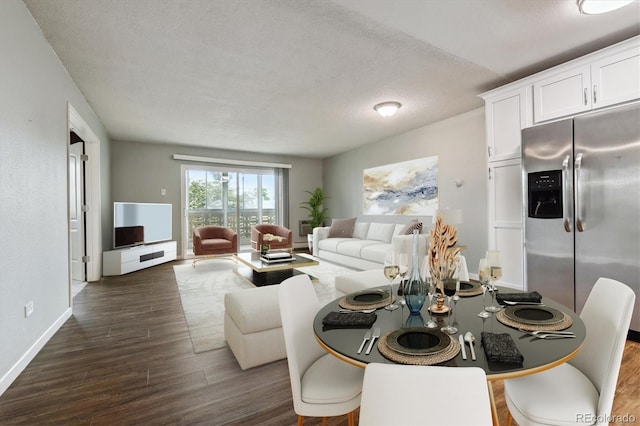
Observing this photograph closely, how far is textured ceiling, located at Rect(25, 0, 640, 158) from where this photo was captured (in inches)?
87.4

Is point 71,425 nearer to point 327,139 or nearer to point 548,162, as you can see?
point 548,162

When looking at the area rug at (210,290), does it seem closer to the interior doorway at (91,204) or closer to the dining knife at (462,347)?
the interior doorway at (91,204)

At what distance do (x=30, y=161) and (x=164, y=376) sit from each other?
6.08 feet

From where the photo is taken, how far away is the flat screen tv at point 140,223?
5.06 m

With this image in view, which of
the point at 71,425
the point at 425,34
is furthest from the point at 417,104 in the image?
the point at 71,425

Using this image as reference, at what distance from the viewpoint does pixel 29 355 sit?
7.03 ft

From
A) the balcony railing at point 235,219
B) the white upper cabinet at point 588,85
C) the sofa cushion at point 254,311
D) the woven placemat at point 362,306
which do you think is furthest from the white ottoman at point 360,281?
the balcony railing at point 235,219

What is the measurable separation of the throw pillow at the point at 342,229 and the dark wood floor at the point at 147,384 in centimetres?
387

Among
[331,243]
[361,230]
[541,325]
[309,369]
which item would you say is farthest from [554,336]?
[361,230]

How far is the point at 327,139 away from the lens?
6207 mm

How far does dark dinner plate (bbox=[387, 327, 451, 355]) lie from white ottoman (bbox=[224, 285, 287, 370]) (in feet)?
4.11

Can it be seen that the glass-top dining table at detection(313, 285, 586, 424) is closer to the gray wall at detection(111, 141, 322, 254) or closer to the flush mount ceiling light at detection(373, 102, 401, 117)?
the flush mount ceiling light at detection(373, 102, 401, 117)

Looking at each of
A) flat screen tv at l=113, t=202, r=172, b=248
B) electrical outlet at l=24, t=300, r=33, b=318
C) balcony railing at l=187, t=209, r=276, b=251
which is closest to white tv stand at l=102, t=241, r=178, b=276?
flat screen tv at l=113, t=202, r=172, b=248

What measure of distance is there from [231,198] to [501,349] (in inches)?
281
